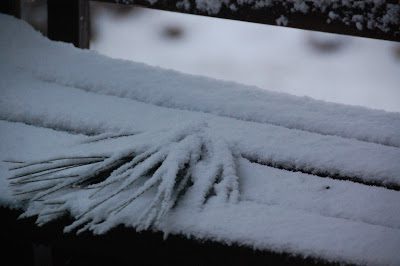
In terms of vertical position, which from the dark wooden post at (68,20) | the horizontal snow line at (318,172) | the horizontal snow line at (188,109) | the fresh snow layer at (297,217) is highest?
the dark wooden post at (68,20)

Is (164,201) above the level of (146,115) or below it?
below

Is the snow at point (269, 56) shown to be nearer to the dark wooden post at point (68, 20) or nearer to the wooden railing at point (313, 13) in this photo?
the dark wooden post at point (68, 20)

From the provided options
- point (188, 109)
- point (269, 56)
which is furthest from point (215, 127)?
point (269, 56)

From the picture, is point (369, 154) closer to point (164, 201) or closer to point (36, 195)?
point (164, 201)

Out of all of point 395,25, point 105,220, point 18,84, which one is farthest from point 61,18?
point 395,25

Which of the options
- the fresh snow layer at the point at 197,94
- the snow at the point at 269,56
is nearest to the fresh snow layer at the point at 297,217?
the fresh snow layer at the point at 197,94

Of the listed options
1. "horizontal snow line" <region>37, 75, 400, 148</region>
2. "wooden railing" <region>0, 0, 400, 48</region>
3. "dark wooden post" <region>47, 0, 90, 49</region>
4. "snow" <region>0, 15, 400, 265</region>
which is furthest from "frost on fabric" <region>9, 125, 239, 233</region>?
"dark wooden post" <region>47, 0, 90, 49</region>

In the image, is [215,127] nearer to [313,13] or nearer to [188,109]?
[188,109]

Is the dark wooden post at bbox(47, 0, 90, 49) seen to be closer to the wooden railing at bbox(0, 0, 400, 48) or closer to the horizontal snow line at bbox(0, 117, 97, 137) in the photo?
the wooden railing at bbox(0, 0, 400, 48)
